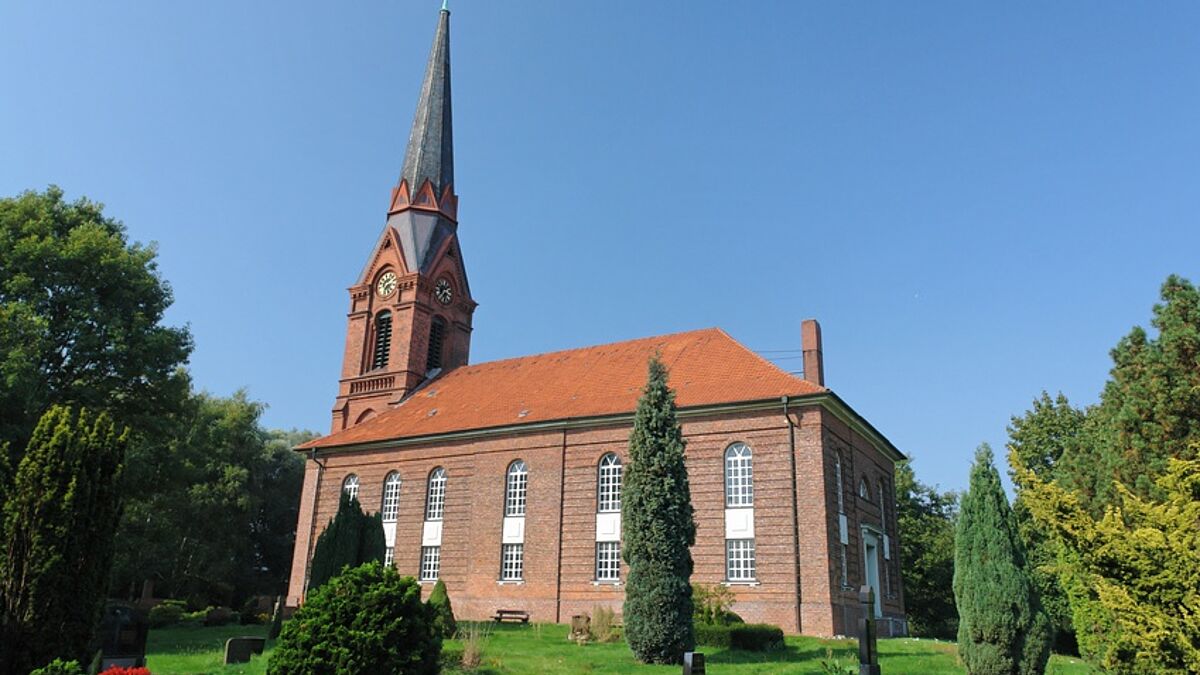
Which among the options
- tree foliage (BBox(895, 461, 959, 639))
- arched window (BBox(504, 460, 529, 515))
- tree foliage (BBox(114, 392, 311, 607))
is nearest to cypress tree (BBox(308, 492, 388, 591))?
arched window (BBox(504, 460, 529, 515))

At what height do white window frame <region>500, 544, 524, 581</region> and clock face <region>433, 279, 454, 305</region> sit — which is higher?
clock face <region>433, 279, 454, 305</region>

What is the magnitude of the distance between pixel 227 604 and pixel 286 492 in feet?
27.5

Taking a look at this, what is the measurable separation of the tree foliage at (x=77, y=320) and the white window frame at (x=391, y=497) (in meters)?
10.4

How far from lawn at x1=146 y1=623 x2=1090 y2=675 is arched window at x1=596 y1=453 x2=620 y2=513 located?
614 cm

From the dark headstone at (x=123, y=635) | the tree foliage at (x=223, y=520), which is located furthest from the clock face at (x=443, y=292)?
the dark headstone at (x=123, y=635)

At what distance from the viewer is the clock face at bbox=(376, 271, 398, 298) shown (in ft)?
133

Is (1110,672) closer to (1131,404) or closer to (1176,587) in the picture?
(1176,587)

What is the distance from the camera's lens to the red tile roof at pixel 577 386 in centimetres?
2841

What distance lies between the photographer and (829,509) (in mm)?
25547

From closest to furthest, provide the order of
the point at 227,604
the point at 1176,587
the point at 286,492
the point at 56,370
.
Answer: the point at 1176,587 < the point at 56,370 < the point at 227,604 < the point at 286,492

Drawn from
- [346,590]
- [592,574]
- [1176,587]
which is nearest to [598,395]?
[592,574]

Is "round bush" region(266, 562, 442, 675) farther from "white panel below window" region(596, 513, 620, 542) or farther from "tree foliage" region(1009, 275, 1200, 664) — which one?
"white panel below window" region(596, 513, 620, 542)

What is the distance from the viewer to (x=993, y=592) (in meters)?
13.8

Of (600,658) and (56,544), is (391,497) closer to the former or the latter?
(600,658)
